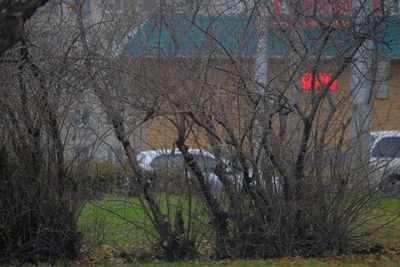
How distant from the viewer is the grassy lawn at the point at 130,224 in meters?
9.23

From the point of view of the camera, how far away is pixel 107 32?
9258mm

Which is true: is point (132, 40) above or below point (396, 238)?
above

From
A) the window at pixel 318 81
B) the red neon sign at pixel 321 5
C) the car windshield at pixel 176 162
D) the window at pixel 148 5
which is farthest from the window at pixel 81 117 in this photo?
the window at pixel 318 81

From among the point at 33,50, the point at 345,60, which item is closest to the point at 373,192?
the point at 345,60

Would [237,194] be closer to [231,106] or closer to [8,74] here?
[231,106]

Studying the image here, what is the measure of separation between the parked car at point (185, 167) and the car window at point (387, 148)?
1496mm

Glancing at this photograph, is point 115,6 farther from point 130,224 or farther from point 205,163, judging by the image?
point 130,224

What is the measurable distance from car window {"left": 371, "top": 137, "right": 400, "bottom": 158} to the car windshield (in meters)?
2.36

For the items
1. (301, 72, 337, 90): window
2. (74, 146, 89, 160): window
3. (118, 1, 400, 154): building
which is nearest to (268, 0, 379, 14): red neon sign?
(118, 1, 400, 154): building

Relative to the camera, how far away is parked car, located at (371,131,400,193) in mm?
9211

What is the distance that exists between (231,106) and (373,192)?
236cm

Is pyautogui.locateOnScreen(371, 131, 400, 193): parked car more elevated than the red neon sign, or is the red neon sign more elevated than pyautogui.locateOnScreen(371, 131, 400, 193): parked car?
the red neon sign

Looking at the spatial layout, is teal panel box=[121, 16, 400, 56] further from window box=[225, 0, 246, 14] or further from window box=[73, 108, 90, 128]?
window box=[73, 108, 90, 128]

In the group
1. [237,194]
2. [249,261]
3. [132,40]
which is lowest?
[249,261]
